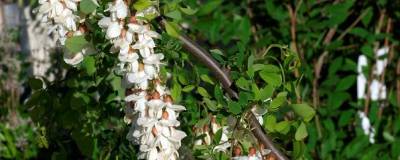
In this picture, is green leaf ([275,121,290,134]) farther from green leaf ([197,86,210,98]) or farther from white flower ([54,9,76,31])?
white flower ([54,9,76,31])

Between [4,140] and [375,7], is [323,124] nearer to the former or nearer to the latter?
[375,7]

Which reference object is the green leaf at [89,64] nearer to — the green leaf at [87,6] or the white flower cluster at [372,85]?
the green leaf at [87,6]

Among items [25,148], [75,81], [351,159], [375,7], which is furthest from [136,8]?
[25,148]

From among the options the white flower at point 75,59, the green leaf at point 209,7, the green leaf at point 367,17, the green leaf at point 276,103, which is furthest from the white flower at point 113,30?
the green leaf at point 367,17

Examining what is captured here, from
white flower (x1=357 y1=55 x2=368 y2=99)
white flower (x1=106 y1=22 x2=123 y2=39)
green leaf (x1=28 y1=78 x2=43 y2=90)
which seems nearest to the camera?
white flower (x1=106 y1=22 x2=123 y2=39)

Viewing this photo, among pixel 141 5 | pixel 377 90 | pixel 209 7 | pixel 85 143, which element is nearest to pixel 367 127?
pixel 377 90

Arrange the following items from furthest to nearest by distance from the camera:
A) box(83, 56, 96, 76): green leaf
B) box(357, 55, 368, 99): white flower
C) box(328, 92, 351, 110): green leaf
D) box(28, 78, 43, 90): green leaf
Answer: box(357, 55, 368, 99): white flower
box(328, 92, 351, 110): green leaf
box(28, 78, 43, 90): green leaf
box(83, 56, 96, 76): green leaf

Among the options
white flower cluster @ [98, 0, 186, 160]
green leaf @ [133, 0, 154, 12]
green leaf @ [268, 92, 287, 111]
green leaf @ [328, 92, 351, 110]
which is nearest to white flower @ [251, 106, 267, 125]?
green leaf @ [268, 92, 287, 111]
